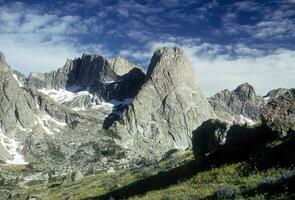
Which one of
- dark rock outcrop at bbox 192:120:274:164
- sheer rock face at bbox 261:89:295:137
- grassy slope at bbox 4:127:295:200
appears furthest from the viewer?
dark rock outcrop at bbox 192:120:274:164

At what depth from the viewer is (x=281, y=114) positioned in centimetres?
2902

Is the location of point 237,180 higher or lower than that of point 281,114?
lower

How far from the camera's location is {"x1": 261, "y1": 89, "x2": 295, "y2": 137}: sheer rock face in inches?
1131

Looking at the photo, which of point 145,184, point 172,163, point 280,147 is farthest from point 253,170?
point 172,163

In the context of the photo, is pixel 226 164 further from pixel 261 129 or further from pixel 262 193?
pixel 262 193

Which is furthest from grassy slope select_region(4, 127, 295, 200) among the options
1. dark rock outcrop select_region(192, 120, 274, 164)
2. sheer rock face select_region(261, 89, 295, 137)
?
sheer rock face select_region(261, 89, 295, 137)

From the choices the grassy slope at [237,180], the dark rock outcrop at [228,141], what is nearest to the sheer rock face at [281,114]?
the dark rock outcrop at [228,141]

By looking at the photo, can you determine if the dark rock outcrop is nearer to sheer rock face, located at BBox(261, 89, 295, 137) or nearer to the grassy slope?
sheer rock face, located at BBox(261, 89, 295, 137)

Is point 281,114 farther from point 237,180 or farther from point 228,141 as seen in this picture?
point 237,180

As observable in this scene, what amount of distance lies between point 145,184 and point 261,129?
10.6 meters

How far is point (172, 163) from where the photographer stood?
41.3 meters

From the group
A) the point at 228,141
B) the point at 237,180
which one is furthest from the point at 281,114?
the point at 237,180

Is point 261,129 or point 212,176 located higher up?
point 261,129

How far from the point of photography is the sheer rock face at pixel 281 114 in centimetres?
2872
